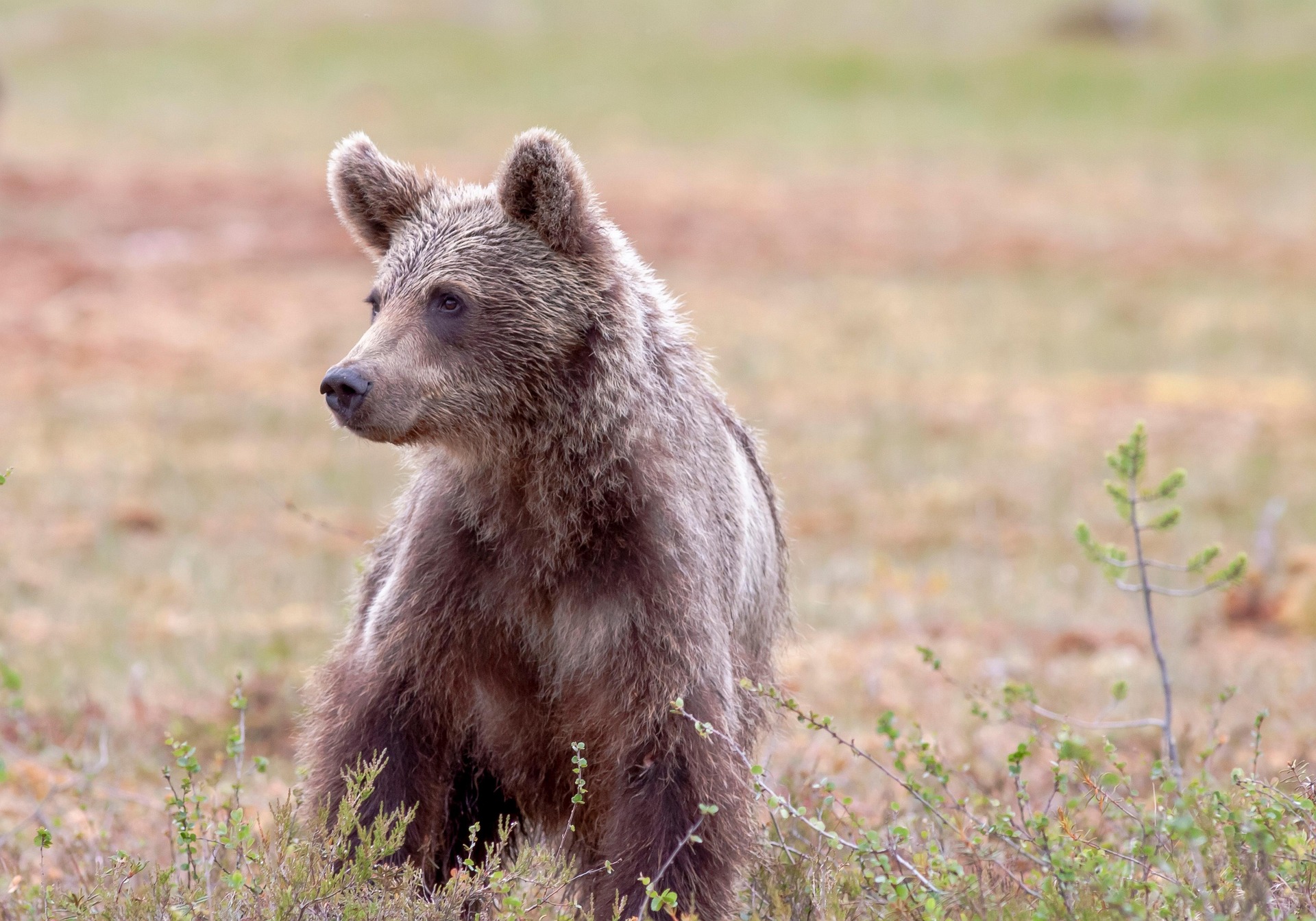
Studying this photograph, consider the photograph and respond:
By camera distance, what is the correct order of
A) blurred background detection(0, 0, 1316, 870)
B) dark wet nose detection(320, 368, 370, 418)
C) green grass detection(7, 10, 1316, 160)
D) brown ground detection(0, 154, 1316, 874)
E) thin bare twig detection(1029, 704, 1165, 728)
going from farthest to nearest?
green grass detection(7, 10, 1316, 160), blurred background detection(0, 0, 1316, 870), brown ground detection(0, 154, 1316, 874), thin bare twig detection(1029, 704, 1165, 728), dark wet nose detection(320, 368, 370, 418)

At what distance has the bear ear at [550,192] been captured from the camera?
181 inches

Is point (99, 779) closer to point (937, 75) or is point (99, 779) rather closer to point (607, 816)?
point (607, 816)

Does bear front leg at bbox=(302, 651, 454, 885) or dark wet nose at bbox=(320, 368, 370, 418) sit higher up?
dark wet nose at bbox=(320, 368, 370, 418)

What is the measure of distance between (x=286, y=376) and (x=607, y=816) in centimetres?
1293

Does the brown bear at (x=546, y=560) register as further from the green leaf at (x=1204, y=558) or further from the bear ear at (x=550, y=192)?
the green leaf at (x=1204, y=558)

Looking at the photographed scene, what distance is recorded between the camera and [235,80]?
135 feet

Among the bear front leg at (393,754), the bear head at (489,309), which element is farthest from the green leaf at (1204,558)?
the bear front leg at (393,754)

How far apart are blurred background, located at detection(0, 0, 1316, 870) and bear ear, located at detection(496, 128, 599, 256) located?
75.8 inches

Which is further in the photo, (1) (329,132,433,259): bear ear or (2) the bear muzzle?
(1) (329,132,433,259): bear ear

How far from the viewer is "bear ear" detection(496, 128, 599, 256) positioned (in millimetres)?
4590

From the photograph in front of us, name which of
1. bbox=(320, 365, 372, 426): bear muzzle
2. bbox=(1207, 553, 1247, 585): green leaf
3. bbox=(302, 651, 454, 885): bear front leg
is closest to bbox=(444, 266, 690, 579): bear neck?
bbox=(320, 365, 372, 426): bear muzzle

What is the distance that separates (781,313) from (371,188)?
16.1 m

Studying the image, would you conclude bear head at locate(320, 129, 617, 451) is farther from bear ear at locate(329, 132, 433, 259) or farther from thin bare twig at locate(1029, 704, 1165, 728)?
thin bare twig at locate(1029, 704, 1165, 728)

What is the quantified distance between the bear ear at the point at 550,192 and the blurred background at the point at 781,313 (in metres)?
1.93
